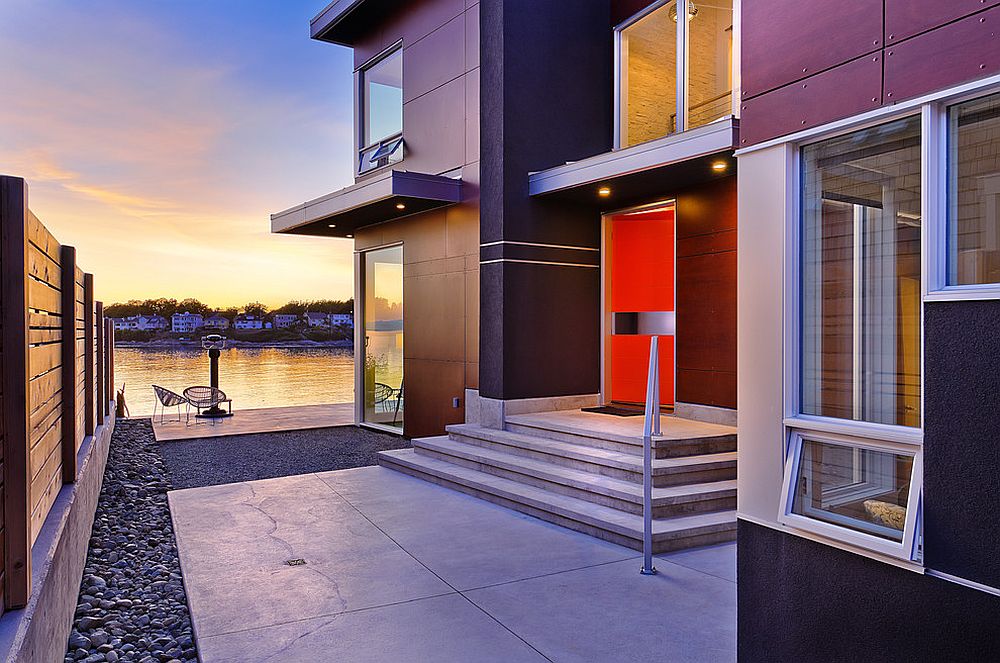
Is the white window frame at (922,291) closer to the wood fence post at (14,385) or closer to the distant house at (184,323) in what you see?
the wood fence post at (14,385)

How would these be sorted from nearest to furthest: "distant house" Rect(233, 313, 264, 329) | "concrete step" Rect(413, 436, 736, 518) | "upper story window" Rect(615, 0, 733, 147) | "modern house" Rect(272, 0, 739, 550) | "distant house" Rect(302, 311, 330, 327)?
"concrete step" Rect(413, 436, 736, 518), "modern house" Rect(272, 0, 739, 550), "upper story window" Rect(615, 0, 733, 147), "distant house" Rect(302, 311, 330, 327), "distant house" Rect(233, 313, 264, 329)

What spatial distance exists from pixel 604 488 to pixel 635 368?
3.90 meters

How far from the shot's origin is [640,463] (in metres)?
5.68

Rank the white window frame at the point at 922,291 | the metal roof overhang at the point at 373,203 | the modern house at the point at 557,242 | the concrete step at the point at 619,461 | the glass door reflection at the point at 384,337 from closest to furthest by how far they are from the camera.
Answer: the white window frame at the point at 922,291 → the concrete step at the point at 619,461 → the modern house at the point at 557,242 → the metal roof overhang at the point at 373,203 → the glass door reflection at the point at 384,337

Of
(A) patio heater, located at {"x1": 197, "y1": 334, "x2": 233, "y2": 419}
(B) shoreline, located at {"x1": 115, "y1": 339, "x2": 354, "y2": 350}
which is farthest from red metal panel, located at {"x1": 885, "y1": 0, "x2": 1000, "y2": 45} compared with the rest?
(B) shoreline, located at {"x1": 115, "y1": 339, "x2": 354, "y2": 350}

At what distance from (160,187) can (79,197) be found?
7.28ft

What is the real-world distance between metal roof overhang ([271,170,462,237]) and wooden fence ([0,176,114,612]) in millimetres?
4823

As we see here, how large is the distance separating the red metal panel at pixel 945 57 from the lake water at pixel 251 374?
34.9ft

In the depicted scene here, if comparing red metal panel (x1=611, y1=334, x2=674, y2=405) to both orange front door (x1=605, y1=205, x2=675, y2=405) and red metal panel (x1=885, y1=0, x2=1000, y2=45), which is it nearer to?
orange front door (x1=605, y1=205, x2=675, y2=405)

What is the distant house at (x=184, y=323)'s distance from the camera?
25.9 metres

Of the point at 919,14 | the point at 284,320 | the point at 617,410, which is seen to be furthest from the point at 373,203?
the point at 284,320

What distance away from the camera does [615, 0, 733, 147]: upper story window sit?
8.05 m

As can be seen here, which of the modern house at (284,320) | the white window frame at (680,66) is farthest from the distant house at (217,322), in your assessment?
the white window frame at (680,66)

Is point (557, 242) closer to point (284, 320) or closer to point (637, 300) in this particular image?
point (637, 300)
